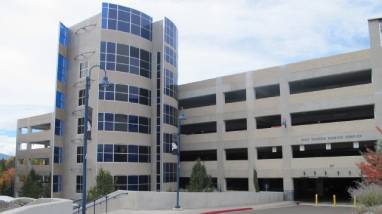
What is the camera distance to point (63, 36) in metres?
50.9

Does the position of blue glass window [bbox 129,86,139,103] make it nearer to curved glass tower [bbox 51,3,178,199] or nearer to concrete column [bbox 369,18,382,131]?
curved glass tower [bbox 51,3,178,199]

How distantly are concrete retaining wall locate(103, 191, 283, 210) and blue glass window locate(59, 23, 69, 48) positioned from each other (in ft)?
86.5

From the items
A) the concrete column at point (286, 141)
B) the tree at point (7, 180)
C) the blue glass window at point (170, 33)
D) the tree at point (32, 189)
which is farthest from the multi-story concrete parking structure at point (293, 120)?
the tree at point (7, 180)

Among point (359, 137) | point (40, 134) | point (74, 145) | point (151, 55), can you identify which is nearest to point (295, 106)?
point (359, 137)

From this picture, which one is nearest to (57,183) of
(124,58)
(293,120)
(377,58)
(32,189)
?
(32,189)

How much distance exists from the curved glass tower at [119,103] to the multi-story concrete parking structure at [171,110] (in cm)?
11

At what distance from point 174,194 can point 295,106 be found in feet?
65.9

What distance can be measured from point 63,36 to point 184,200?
90.7ft

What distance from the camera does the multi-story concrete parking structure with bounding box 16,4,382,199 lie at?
143 feet

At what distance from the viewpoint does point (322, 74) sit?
44625 millimetres

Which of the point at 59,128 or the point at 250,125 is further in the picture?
the point at 250,125

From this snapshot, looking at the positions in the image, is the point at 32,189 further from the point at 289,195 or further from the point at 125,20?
the point at 289,195

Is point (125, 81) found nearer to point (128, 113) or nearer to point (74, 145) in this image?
point (128, 113)

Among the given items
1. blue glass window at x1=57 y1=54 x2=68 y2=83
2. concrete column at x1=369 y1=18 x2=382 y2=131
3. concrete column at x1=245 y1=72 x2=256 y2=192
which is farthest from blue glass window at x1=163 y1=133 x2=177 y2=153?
concrete column at x1=369 y1=18 x2=382 y2=131
